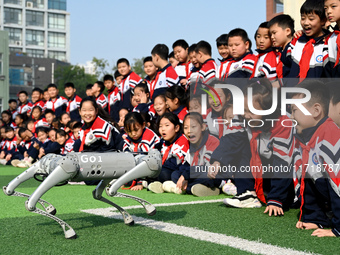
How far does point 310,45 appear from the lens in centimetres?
495

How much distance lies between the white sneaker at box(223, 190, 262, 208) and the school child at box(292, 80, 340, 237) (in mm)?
860

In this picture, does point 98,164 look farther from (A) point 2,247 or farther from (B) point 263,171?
(B) point 263,171

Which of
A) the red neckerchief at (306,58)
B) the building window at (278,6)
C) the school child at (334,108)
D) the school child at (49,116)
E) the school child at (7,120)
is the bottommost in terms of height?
the school child at (7,120)

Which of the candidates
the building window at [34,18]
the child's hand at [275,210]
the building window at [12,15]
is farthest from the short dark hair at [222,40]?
the building window at [34,18]

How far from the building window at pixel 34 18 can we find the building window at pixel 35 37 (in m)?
1.27

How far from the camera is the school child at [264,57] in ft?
19.0

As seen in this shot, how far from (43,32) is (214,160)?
257 ft

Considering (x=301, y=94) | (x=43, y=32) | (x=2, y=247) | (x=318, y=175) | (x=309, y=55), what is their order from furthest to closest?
1. (x=43, y=32)
2. (x=309, y=55)
3. (x=301, y=94)
4. (x=318, y=175)
5. (x=2, y=247)

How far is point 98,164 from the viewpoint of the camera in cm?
367

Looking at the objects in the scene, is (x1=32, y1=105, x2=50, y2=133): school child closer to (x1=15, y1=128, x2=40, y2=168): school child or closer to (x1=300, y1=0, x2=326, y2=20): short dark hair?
(x1=15, y1=128, x2=40, y2=168): school child

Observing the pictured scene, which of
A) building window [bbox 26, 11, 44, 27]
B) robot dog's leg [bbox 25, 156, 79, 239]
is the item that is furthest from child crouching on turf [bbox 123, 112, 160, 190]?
building window [bbox 26, 11, 44, 27]

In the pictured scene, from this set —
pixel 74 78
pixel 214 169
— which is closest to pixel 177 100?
pixel 214 169

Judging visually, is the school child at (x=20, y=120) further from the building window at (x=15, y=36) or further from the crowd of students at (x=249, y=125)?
the building window at (x=15, y=36)

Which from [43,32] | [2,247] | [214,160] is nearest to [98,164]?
[2,247]
